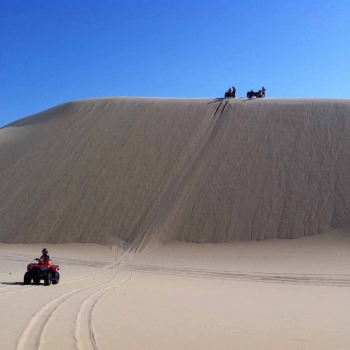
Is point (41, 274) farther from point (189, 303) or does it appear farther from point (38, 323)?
point (38, 323)

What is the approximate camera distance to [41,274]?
517 inches

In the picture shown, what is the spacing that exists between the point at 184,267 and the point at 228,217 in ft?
→ 24.9

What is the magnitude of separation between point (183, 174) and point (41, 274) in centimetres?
1907

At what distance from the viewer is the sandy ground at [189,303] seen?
21.2 feet

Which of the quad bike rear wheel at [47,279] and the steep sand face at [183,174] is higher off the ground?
the steep sand face at [183,174]

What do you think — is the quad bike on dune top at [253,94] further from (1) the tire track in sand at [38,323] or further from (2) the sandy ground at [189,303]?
(1) the tire track in sand at [38,323]

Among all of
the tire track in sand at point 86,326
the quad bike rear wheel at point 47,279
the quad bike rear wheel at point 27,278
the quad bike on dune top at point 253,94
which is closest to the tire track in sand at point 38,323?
the tire track in sand at point 86,326

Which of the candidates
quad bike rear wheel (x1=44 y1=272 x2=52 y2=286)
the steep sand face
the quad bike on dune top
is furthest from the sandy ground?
the quad bike on dune top

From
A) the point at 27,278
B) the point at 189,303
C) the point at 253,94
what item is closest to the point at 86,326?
the point at 189,303

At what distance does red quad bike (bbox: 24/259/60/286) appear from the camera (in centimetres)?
1311

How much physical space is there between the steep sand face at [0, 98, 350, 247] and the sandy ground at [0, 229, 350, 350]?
427 centimetres

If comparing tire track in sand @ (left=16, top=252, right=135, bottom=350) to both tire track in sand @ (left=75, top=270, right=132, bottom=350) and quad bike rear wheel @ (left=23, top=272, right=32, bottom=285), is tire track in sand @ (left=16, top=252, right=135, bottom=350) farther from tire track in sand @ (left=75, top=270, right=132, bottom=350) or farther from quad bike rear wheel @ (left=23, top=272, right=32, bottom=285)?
quad bike rear wheel @ (left=23, top=272, right=32, bottom=285)

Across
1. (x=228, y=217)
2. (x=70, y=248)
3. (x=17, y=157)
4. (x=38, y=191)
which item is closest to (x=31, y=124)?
(x=17, y=157)

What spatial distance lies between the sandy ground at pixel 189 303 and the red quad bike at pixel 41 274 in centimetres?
36
